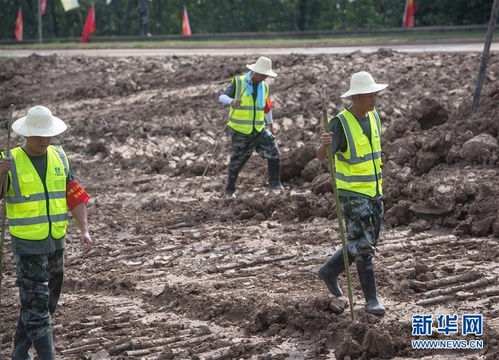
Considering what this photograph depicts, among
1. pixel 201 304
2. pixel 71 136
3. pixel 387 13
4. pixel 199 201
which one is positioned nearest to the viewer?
pixel 201 304

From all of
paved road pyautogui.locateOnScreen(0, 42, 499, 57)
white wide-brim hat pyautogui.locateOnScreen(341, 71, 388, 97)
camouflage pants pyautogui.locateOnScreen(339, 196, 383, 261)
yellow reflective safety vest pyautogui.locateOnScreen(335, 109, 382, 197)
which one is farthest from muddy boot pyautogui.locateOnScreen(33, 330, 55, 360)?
paved road pyautogui.locateOnScreen(0, 42, 499, 57)

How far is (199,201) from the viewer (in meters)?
14.9

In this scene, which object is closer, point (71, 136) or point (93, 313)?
point (93, 313)

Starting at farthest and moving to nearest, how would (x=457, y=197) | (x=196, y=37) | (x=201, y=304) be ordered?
(x=196, y=37)
(x=457, y=197)
(x=201, y=304)

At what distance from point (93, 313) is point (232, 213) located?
408 cm

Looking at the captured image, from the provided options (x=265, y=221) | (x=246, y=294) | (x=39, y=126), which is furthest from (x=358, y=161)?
(x=265, y=221)

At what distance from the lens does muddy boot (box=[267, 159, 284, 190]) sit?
48.9 ft

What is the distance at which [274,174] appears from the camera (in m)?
15.0

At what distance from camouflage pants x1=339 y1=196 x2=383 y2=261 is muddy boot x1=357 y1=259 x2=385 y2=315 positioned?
0.07 metres

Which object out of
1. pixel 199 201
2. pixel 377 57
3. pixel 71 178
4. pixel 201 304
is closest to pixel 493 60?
pixel 377 57

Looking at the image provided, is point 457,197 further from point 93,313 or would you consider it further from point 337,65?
point 337,65

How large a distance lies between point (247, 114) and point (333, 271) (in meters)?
5.28

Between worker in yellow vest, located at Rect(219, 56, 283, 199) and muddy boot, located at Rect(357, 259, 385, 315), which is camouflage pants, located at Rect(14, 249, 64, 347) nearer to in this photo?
muddy boot, located at Rect(357, 259, 385, 315)

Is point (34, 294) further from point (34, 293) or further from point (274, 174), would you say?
point (274, 174)
